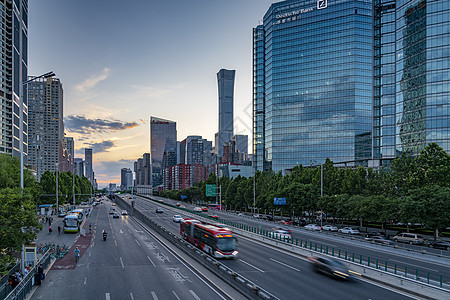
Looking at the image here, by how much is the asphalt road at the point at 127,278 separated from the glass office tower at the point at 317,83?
10286cm

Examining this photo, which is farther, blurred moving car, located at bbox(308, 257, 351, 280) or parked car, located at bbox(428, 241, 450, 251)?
parked car, located at bbox(428, 241, 450, 251)

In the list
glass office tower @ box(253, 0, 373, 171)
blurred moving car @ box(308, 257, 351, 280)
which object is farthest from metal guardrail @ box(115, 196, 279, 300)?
glass office tower @ box(253, 0, 373, 171)

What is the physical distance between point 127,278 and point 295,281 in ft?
46.5

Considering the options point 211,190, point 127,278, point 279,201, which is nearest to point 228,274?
point 127,278

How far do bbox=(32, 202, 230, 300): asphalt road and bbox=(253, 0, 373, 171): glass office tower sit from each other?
102860mm

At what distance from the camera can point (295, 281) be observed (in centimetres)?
2652

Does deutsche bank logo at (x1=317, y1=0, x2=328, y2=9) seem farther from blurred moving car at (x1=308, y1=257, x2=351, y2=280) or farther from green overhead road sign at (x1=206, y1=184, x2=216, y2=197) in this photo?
blurred moving car at (x1=308, y1=257, x2=351, y2=280)

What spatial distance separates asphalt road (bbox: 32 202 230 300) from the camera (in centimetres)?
2367

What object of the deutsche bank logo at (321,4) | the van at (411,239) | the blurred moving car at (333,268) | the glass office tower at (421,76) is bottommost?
the van at (411,239)

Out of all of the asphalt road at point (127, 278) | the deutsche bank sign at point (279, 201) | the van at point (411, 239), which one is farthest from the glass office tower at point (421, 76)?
the asphalt road at point (127, 278)

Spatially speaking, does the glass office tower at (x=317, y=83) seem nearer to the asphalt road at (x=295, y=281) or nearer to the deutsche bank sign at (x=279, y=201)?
the deutsche bank sign at (x=279, y=201)

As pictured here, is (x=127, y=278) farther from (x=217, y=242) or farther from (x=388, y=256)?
(x=388, y=256)

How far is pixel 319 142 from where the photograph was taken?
143m

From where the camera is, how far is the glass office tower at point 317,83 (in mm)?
138125
